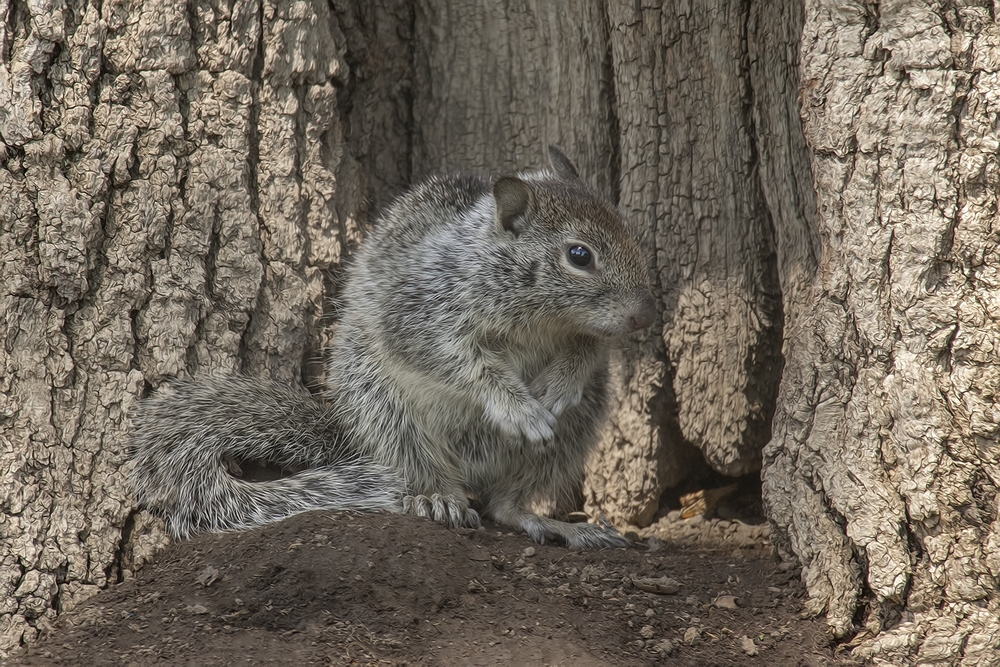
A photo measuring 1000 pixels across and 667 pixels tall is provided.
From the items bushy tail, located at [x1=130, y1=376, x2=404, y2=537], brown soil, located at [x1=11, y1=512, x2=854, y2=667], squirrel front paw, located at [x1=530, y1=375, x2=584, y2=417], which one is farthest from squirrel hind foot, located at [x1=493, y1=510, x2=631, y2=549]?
bushy tail, located at [x1=130, y1=376, x2=404, y2=537]

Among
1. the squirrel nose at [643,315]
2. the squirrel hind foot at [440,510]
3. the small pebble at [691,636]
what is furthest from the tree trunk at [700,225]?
Result: the small pebble at [691,636]

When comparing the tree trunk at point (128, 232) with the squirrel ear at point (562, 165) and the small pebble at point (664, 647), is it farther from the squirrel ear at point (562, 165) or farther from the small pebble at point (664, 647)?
the small pebble at point (664, 647)

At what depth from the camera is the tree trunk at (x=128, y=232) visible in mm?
3822

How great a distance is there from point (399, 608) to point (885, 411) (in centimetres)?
190

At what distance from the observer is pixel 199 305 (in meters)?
4.17

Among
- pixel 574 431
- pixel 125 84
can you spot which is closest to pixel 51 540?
pixel 125 84

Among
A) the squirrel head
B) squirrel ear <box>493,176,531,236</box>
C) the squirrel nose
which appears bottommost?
the squirrel nose

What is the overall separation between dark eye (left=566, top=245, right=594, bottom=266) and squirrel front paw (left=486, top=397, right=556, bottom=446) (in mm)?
680

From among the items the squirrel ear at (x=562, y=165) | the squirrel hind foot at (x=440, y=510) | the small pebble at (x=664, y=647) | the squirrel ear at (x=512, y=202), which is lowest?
the small pebble at (x=664, y=647)

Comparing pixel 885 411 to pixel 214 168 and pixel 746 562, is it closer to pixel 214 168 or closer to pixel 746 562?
pixel 746 562

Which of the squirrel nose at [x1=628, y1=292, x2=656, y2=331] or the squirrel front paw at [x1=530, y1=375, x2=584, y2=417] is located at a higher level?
the squirrel nose at [x1=628, y1=292, x2=656, y2=331]

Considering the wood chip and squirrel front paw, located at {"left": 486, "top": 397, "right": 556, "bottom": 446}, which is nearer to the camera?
the wood chip

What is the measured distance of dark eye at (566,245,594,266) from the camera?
14.0 feet

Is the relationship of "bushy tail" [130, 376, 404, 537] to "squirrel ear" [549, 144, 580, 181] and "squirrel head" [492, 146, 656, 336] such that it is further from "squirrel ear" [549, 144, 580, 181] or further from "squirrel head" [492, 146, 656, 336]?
"squirrel ear" [549, 144, 580, 181]
